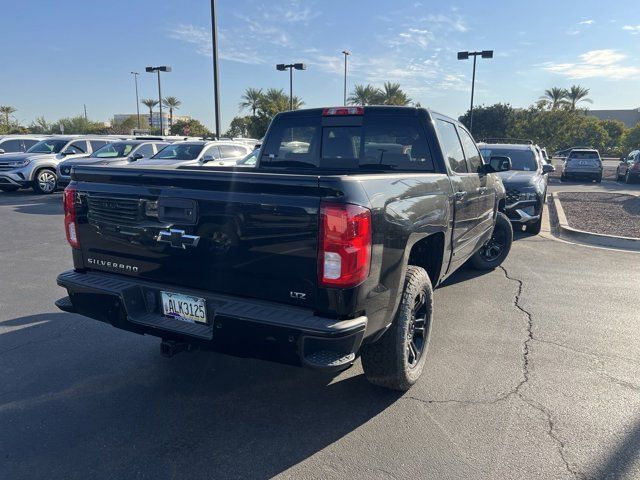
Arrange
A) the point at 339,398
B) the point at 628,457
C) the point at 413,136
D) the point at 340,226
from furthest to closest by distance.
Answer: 1. the point at 413,136
2. the point at 339,398
3. the point at 628,457
4. the point at 340,226

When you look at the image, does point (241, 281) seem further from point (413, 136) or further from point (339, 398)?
point (413, 136)

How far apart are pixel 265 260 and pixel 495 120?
123ft

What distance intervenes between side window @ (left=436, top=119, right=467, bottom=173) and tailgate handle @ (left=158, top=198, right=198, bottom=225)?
232 cm

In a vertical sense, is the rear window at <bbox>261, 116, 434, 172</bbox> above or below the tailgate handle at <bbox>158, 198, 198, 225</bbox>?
above

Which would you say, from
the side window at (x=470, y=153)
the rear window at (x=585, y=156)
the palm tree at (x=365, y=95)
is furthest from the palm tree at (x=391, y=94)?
the side window at (x=470, y=153)

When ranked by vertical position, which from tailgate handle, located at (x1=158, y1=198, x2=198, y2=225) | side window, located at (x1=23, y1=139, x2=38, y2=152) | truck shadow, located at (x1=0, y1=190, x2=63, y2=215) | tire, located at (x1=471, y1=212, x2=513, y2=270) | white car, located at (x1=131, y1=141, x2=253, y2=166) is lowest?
truck shadow, located at (x1=0, y1=190, x2=63, y2=215)

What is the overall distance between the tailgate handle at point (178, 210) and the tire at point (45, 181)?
1455 cm

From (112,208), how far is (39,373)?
5.05 feet

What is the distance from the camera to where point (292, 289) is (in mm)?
2607

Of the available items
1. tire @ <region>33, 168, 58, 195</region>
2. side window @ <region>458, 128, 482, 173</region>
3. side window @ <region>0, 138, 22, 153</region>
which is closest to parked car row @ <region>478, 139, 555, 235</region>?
side window @ <region>458, 128, 482, 173</region>

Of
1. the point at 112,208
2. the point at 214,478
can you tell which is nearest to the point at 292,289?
the point at 214,478

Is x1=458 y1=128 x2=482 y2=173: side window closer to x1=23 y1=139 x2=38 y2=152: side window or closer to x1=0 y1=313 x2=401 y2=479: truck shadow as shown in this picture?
x1=0 y1=313 x2=401 y2=479: truck shadow

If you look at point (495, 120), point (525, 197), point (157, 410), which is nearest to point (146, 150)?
point (525, 197)

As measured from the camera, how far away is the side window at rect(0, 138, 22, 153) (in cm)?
2152
